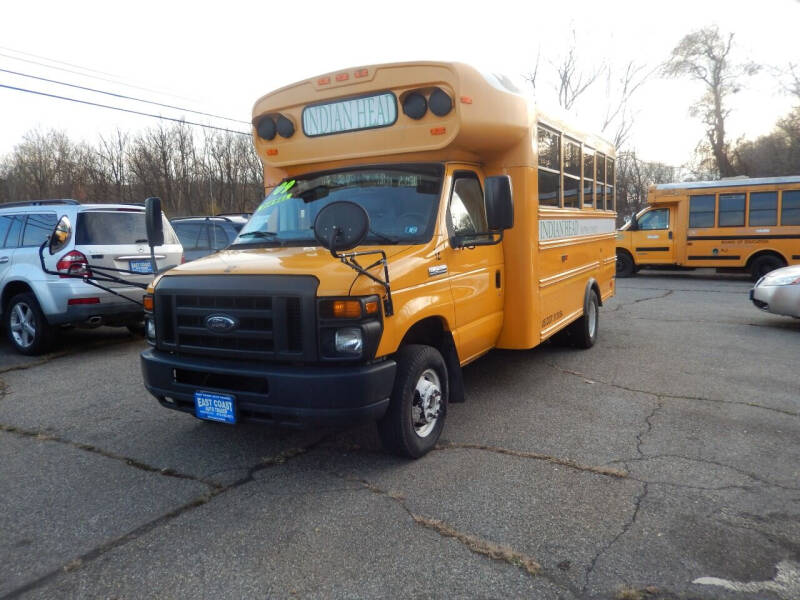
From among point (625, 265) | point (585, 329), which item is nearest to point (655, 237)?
point (625, 265)

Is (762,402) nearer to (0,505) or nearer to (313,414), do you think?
(313,414)

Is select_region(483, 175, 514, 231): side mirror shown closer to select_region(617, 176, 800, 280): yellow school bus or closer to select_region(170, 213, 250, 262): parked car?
select_region(170, 213, 250, 262): parked car

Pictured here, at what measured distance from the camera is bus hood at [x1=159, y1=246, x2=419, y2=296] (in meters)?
3.59

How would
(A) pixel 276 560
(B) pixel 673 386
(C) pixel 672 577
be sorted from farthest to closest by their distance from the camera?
(B) pixel 673 386 → (A) pixel 276 560 → (C) pixel 672 577

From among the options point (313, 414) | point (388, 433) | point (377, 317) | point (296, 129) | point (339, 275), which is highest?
point (296, 129)

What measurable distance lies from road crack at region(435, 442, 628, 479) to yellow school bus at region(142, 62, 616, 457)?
0.25 m

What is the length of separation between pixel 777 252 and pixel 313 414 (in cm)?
1610

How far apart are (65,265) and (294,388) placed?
5151 mm

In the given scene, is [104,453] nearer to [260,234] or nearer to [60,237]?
[260,234]

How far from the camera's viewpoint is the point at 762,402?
554 centimetres

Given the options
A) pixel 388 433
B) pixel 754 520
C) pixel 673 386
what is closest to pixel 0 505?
Result: pixel 388 433

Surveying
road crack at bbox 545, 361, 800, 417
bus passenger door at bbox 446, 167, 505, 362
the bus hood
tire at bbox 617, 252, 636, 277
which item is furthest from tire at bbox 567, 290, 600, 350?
tire at bbox 617, 252, 636, 277

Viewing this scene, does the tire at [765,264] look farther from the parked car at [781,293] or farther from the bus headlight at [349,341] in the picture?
the bus headlight at [349,341]

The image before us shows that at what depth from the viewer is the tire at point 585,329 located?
7.71 metres
